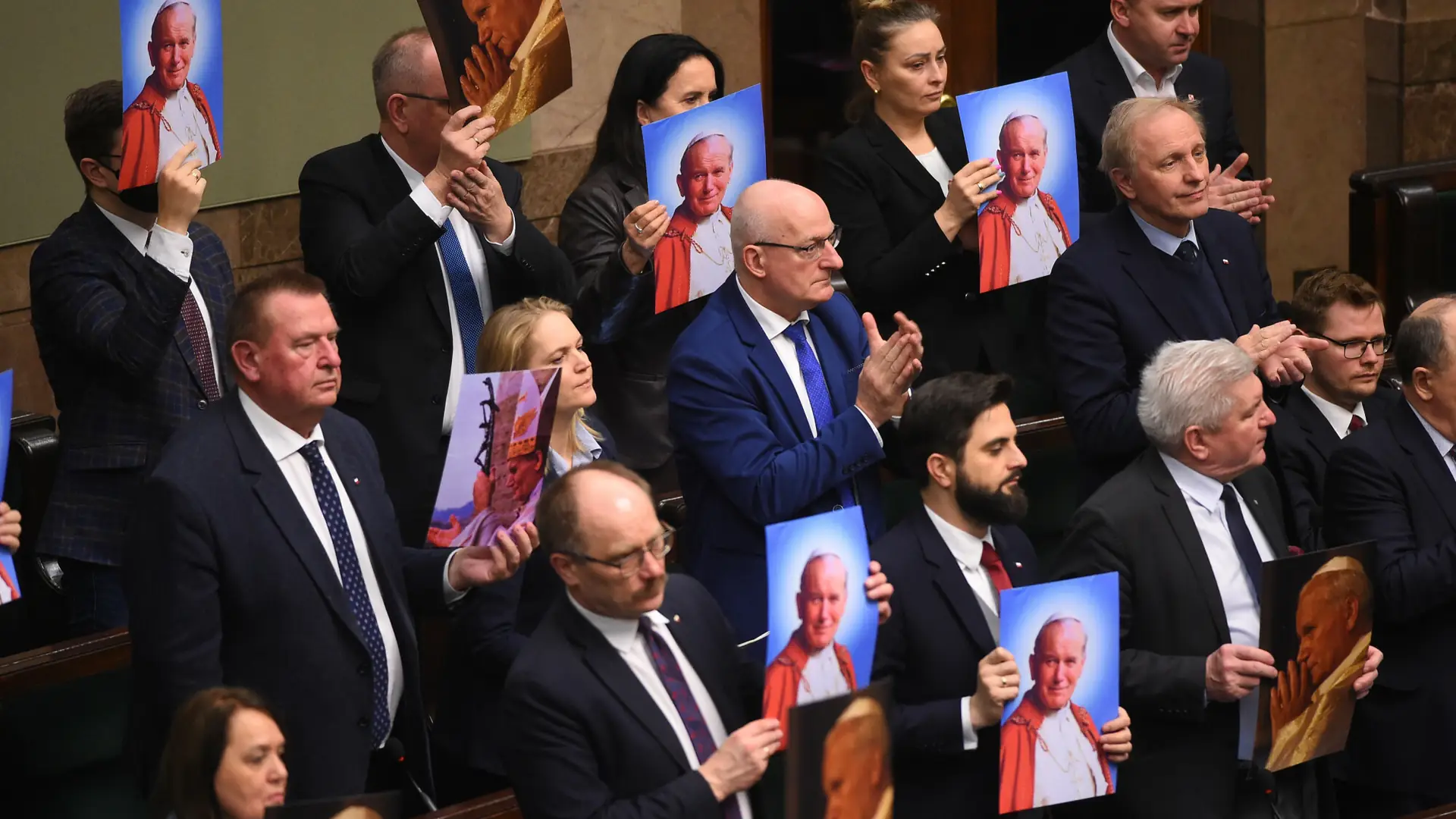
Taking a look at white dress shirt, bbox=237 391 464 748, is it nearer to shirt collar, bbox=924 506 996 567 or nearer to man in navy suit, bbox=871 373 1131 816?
man in navy suit, bbox=871 373 1131 816

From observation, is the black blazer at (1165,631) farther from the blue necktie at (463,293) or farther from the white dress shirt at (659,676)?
the blue necktie at (463,293)

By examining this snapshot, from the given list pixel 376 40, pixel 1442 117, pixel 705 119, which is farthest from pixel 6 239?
pixel 1442 117

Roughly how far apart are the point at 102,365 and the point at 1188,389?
2.14 meters

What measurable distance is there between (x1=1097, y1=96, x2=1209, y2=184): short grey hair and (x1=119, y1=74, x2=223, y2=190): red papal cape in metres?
2.02

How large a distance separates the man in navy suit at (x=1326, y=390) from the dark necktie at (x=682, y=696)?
1.95m

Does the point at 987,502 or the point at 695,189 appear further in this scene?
the point at 695,189

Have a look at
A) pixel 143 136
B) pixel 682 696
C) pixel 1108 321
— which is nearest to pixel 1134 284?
pixel 1108 321

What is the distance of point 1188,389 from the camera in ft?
12.8

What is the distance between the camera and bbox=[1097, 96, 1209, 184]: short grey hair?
173 inches

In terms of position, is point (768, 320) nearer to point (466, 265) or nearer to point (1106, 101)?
point (466, 265)

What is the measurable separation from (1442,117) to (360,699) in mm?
5440

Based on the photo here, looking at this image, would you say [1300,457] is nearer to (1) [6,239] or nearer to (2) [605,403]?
(2) [605,403]

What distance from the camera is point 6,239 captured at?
563 centimetres

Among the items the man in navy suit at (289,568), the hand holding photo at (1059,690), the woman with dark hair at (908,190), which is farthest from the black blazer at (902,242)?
the man in navy suit at (289,568)
